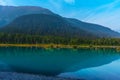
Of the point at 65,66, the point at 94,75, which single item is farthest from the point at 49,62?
the point at 94,75

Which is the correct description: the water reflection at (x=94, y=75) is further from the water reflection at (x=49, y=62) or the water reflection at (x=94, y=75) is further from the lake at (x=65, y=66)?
the water reflection at (x=49, y=62)

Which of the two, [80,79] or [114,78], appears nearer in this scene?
[80,79]

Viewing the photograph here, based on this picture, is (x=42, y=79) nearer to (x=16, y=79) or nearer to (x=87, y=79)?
(x=16, y=79)

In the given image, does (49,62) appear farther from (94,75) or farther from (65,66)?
(94,75)

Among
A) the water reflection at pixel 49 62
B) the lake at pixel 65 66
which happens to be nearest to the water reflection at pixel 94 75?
the lake at pixel 65 66

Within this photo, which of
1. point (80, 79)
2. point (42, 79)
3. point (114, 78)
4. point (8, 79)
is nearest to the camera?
point (8, 79)

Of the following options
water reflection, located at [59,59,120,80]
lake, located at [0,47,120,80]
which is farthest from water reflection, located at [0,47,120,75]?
water reflection, located at [59,59,120,80]

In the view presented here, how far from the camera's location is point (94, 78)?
189ft

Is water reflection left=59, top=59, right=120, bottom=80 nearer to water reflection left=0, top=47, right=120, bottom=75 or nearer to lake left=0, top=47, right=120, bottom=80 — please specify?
lake left=0, top=47, right=120, bottom=80

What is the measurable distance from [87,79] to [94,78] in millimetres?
2541

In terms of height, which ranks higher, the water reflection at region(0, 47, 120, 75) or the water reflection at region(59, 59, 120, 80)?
the water reflection at region(0, 47, 120, 75)

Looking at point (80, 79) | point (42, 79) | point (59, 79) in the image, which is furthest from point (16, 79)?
point (80, 79)

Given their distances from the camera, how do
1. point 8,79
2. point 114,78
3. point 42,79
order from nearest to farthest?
point 8,79 < point 42,79 < point 114,78

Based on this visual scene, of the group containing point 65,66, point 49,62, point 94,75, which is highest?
point 49,62
